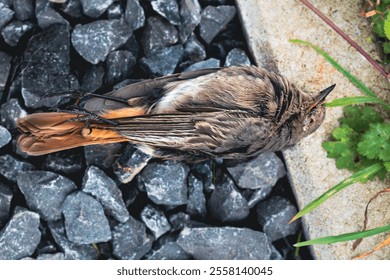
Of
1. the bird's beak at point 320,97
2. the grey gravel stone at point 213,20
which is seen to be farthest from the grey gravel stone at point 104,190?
the bird's beak at point 320,97

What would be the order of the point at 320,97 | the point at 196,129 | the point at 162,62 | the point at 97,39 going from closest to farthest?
the point at 196,129
the point at 320,97
the point at 97,39
the point at 162,62

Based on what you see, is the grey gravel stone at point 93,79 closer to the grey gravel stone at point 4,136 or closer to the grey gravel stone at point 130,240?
the grey gravel stone at point 4,136

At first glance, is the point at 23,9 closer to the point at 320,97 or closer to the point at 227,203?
the point at 227,203

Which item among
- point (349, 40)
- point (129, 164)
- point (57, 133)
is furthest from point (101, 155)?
point (349, 40)

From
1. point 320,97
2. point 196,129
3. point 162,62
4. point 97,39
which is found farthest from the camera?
point 162,62

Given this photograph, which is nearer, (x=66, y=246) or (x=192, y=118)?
(x=192, y=118)

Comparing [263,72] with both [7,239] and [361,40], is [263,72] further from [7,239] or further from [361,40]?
[7,239]

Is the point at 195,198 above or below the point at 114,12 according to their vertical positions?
below

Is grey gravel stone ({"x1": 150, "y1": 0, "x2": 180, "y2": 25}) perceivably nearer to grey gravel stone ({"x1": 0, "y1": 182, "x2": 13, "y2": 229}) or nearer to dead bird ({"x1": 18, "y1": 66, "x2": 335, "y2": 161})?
dead bird ({"x1": 18, "y1": 66, "x2": 335, "y2": 161})
